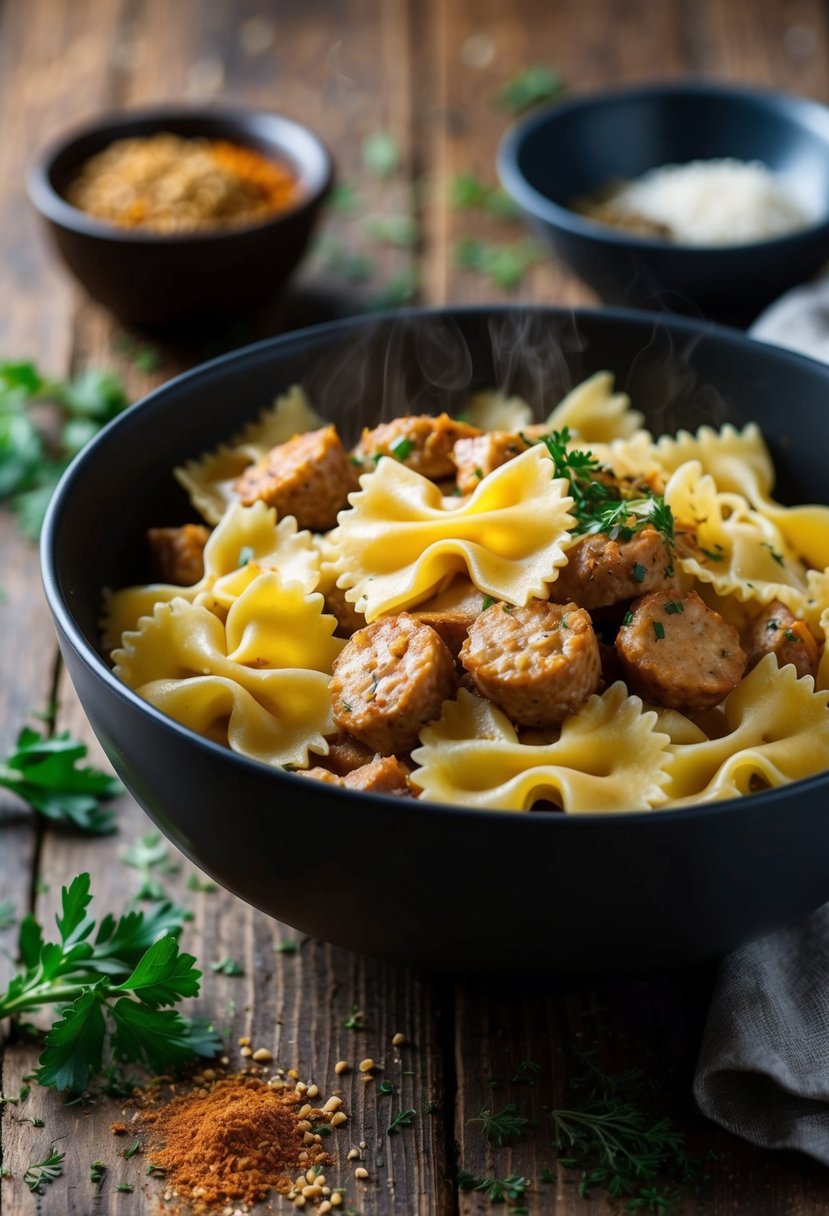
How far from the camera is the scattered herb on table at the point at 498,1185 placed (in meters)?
3.48

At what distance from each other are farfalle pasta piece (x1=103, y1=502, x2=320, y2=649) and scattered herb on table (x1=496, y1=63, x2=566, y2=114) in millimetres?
5267

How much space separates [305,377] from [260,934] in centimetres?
193

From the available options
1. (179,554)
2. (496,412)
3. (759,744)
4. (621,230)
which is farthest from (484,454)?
(621,230)

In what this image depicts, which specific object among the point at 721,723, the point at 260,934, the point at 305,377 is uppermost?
the point at 305,377

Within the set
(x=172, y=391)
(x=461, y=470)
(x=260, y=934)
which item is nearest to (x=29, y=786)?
(x=260, y=934)

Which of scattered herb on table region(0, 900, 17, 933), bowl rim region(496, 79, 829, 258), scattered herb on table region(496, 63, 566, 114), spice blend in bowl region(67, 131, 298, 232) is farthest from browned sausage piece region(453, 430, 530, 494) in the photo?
scattered herb on table region(496, 63, 566, 114)

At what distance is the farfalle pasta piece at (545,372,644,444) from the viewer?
5.02 m

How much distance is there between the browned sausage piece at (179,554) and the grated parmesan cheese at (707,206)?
341 centimetres

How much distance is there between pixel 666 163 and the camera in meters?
7.95

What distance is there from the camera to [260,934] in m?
4.32

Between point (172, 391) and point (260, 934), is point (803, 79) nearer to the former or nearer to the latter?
point (172, 391)

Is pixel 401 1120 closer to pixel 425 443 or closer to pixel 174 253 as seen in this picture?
pixel 425 443

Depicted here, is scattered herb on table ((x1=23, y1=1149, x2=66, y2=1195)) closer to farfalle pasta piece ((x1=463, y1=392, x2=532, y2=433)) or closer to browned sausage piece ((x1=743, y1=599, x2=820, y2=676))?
browned sausage piece ((x1=743, y1=599, x2=820, y2=676))

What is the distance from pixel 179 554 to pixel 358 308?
3112 millimetres
